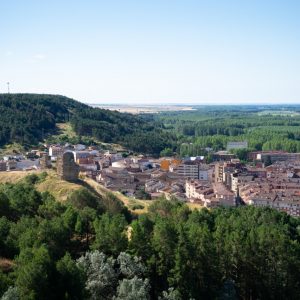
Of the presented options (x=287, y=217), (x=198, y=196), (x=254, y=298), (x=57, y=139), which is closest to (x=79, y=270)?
(x=254, y=298)

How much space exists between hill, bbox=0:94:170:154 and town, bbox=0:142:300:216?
668 centimetres

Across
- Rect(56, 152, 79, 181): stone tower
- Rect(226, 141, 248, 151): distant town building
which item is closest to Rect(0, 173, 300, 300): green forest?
Rect(56, 152, 79, 181): stone tower

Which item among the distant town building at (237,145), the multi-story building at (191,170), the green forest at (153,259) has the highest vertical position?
the green forest at (153,259)

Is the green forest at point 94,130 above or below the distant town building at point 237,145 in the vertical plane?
above

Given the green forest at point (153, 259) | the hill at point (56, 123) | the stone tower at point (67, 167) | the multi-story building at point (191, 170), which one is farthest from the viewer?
the hill at point (56, 123)

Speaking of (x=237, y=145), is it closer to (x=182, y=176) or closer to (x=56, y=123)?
(x=182, y=176)

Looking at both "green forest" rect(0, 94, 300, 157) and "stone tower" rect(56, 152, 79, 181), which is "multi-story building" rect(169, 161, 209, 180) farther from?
"stone tower" rect(56, 152, 79, 181)

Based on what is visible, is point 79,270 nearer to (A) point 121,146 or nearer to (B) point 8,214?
(B) point 8,214

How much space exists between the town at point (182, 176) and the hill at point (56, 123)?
668cm

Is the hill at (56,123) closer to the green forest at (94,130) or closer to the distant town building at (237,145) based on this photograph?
the green forest at (94,130)

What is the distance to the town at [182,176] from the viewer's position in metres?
56.3

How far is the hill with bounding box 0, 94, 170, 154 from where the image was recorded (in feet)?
301

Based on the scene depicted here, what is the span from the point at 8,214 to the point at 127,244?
9.59m

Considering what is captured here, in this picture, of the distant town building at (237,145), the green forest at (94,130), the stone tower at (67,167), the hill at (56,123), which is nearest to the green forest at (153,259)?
the stone tower at (67,167)
